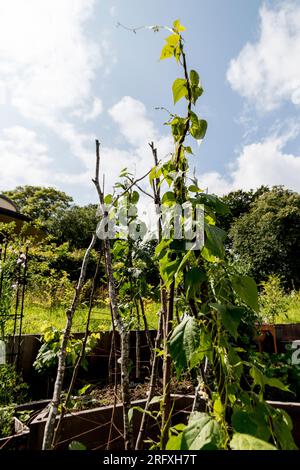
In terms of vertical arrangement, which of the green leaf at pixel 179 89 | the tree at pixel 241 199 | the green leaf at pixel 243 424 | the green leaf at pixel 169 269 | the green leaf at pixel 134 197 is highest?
the tree at pixel 241 199

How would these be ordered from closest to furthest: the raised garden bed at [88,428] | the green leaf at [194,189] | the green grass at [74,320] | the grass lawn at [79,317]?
the green leaf at [194,189]
the raised garden bed at [88,428]
the grass lawn at [79,317]
the green grass at [74,320]

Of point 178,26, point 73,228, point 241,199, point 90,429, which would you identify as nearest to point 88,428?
point 90,429

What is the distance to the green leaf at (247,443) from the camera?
0.43 m

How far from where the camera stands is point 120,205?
1728 millimetres

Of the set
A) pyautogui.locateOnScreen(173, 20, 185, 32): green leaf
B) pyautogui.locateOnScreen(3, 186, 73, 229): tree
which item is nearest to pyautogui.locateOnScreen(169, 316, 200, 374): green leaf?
Answer: pyautogui.locateOnScreen(173, 20, 185, 32): green leaf

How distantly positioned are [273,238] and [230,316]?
14.4 meters

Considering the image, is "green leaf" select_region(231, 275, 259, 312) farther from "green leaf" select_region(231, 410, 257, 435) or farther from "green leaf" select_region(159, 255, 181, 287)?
"green leaf" select_region(231, 410, 257, 435)

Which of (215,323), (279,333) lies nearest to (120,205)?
(215,323)

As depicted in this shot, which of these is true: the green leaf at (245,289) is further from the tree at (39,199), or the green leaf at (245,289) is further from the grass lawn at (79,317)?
the tree at (39,199)

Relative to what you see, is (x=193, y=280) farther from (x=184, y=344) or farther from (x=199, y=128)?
(x=199, y=128)

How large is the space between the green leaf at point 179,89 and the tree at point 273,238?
509 inches

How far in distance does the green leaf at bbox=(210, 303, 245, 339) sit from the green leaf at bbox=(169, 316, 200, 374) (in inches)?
2.8

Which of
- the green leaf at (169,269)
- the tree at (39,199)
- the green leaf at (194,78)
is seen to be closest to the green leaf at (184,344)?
the green leaf at (169,269)

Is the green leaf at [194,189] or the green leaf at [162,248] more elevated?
the green leaf at [194,189]
